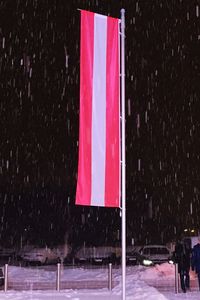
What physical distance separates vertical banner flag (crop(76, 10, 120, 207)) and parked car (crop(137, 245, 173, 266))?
58.1 feet

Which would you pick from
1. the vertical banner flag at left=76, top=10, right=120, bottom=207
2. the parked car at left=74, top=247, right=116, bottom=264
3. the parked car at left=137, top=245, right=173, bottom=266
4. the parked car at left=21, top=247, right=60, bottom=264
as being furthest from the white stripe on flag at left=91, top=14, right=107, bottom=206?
the parked car at left=21, top=247, right=60, bottom=264

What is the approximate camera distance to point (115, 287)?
17.6 m

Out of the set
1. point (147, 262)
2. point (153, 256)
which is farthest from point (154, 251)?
point (147, 262)

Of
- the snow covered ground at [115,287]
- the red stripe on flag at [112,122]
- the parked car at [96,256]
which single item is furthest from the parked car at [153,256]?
the red stripe on flag at [112,122]

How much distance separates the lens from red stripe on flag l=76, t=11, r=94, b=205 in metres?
10.1

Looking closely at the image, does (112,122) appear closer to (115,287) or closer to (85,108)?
(85,108)

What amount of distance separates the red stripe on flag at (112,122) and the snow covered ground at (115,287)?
144 inches

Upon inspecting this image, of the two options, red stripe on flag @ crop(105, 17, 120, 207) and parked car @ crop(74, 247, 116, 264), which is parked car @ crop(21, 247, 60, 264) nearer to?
parked car @ crop(74, 247, 116, 264)

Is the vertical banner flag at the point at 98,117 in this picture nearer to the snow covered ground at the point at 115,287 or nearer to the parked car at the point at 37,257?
the snow covered ground at the point at 115,287

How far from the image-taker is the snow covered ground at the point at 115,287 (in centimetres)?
1377

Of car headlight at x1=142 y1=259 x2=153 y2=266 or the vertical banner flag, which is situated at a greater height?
the vertical banner flag

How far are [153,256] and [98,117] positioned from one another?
61.9 ft

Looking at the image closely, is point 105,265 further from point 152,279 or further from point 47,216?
point 47,216

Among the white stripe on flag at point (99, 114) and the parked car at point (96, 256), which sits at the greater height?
the white stripe on flag at point (99, 114)
